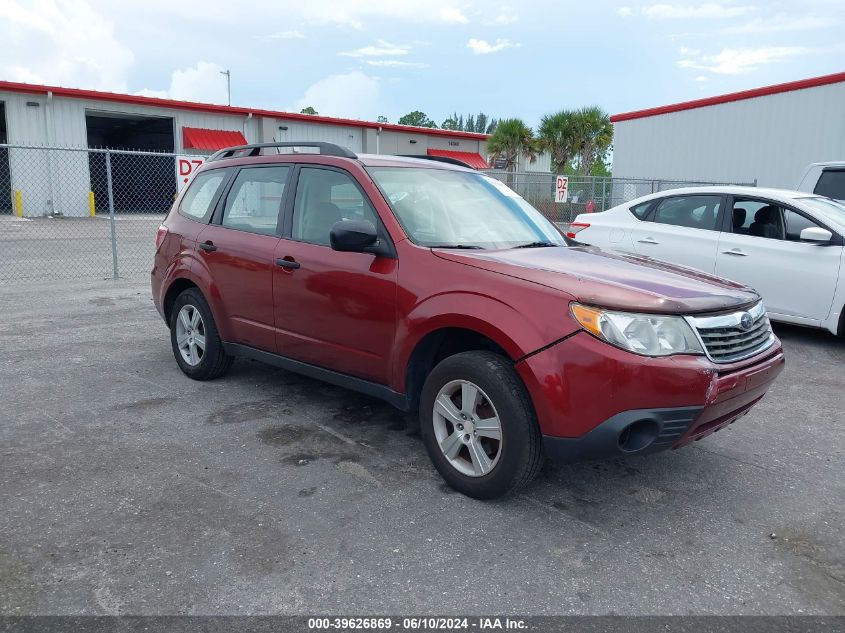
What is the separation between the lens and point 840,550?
312 cm

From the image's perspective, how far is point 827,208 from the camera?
24.1ft

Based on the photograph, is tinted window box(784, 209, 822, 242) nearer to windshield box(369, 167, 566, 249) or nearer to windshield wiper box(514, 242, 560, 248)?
windshield box(369, 167, 566, 249)

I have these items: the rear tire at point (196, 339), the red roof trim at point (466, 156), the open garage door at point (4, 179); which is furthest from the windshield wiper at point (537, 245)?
the red roof trim at point (466, 156)

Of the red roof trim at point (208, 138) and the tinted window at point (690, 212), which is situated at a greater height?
the red roof trim at point (208, 138)

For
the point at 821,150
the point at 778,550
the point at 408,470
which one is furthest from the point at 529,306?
the point at 821,150

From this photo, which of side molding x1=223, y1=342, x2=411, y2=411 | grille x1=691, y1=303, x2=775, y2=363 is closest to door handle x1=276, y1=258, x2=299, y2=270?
side molding x1=223, y1=342, x2=411, y2=411

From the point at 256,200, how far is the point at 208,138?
29870 mm

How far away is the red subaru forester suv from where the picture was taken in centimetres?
312

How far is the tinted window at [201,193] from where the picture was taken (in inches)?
213

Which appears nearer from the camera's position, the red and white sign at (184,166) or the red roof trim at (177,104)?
the red and white sign at (184,166)

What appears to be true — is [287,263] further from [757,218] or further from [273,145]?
[757,218]

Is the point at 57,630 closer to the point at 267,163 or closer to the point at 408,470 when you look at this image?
the point at 408,470

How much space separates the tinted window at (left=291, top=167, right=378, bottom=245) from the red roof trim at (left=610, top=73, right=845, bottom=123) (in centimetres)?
1889

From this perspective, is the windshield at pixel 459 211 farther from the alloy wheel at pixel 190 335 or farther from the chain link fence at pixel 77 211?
the chain link fence at pixel 77 211
